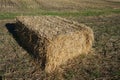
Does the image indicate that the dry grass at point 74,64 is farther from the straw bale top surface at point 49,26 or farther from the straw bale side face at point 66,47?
the straw bale top surface at point 49,26

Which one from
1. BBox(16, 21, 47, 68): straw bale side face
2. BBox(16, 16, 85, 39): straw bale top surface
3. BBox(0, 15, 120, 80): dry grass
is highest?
BBox(16, 16, 85, 39): straw bale top surface

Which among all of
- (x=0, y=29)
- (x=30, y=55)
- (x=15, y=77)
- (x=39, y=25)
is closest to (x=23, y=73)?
(x=15, y=77)

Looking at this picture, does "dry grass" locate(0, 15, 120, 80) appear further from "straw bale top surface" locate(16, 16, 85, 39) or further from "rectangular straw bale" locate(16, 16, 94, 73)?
"straw bale top surface" locate(16, 16, 85, 39)

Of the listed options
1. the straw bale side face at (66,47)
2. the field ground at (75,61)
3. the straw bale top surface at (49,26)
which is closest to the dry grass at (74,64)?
the field ground at (75,61)

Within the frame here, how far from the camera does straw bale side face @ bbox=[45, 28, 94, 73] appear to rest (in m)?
9.20

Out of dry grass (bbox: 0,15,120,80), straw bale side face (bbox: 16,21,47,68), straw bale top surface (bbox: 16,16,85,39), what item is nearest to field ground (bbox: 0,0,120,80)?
dry grass (bbox: 0,15,120,80)

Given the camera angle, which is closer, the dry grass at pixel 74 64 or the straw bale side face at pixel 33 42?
the dry grass at pixel 74 64

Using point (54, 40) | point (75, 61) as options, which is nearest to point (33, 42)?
point (54, 40)

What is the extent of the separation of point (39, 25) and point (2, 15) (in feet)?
26.1

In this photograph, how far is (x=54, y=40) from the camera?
31.4 feet

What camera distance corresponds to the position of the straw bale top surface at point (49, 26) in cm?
1065

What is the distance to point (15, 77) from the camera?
8859mm

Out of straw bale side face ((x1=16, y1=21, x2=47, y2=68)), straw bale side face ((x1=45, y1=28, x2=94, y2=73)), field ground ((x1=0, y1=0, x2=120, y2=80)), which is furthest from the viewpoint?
straw bale side face ((x1=16, y1=21, x2=47, y2=68))

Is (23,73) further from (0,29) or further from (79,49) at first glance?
(0,29)
